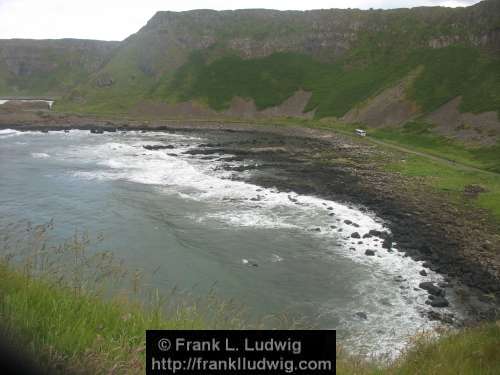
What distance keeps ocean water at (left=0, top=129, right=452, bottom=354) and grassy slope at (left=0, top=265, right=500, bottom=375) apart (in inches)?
326

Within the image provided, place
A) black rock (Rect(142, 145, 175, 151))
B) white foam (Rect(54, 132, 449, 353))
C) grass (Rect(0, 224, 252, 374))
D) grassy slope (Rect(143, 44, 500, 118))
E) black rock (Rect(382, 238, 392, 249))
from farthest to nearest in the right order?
grassy slope (Rect(143, 44, 500, 118)), black rock (Rect(142, 145, 175, 151)), black rock (Rect(382, 238, 392, 249)), white foam (Rect(54, 132, 449, 353)), grass (Rect(0, 224, 252, 374))

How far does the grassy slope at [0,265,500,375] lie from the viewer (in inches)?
186

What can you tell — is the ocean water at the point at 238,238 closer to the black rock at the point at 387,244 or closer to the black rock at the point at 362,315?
the black rock at the point at 362,315

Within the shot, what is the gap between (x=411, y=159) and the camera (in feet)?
200

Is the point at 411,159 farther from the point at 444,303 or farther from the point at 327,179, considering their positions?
the point at 444,303

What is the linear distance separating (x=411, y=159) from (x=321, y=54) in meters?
91.8

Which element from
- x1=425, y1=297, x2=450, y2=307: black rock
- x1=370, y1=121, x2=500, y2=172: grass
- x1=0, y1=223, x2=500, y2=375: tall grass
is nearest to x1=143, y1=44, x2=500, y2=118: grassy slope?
x1=370, y1=121, x2=500, y2=172: grass

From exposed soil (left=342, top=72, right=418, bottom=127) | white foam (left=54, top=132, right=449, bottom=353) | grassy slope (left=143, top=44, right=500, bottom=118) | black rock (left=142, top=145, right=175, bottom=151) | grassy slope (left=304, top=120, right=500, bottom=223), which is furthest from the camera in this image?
exposed soil (left=342, top=72, right=418, bottom=127)

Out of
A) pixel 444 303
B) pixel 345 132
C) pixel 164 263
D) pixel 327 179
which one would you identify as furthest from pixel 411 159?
pixel 164 263

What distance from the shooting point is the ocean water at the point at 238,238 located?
22.4m

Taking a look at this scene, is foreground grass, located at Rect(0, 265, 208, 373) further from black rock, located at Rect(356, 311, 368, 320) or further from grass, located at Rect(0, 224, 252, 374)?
black rock, located at Rect(356, 311, 368, 320)

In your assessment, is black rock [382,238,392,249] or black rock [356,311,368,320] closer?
black rock [356,311,368,320]

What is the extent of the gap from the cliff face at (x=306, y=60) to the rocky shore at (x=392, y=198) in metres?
28.3

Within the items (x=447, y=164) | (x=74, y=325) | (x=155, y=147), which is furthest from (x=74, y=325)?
(x=155, y=147)
